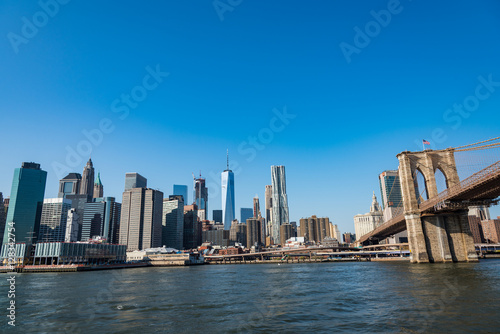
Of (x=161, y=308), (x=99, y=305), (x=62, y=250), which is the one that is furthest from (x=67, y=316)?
(x=62, y=250)

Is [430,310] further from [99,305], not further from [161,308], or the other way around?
[99,305]

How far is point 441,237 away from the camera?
65062mm

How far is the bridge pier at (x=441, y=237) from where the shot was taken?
64.7 meters

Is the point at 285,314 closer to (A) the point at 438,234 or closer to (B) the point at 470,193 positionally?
(B) the point at 470,193

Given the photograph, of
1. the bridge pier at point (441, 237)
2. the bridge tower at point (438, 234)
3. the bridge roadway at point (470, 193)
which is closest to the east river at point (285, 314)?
the bridge roadway at point (470, 193)

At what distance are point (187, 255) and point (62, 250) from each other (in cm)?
6050

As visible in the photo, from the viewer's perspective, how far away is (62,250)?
134000mm

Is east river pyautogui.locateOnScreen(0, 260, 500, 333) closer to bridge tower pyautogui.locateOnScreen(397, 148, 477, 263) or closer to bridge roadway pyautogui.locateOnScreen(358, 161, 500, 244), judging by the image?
bridge roadway pyautogui.locateOnScreen(358, 161, 500, 244)

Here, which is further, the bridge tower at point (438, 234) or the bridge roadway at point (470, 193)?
the bridge tower at point (438, 234)

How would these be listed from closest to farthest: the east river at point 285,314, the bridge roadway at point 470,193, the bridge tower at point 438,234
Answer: the east river at point 285,314
the bridge roadway at point 470,193
the bridge tower at point 438,234

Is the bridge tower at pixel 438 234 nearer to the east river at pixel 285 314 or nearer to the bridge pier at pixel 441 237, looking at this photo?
the bridge pier at pixel 441 237

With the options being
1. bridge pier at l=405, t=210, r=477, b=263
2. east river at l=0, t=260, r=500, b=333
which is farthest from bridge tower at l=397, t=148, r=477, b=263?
east river at l=0, t=260, r=500, b=333

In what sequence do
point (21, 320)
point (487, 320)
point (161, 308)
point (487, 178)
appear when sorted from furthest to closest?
point (487, 178) → point (161, 308) → point (21, 320) → point (487, 320)

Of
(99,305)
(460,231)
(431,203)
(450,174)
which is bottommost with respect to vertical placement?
(99,305)
